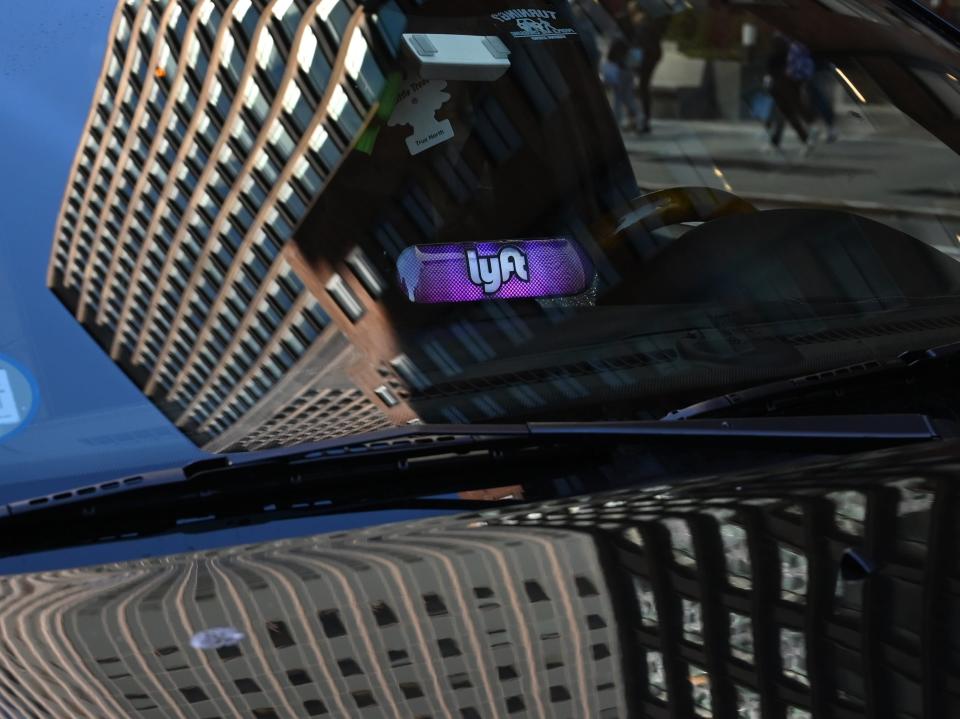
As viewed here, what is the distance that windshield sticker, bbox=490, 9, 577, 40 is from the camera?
2254 mm

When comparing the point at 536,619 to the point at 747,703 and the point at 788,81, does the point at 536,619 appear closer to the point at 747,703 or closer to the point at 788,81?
the point at 747,703

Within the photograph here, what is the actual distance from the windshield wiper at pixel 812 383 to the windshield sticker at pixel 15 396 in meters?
0.90

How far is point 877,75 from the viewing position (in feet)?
8.32

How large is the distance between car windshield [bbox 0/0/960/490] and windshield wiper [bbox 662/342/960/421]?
0.11 ft

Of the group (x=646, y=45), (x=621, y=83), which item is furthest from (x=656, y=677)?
(x=646, y=45)

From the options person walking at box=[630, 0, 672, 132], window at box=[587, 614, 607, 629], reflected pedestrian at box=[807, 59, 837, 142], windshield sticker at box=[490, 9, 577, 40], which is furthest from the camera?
person walking at box=[630, 0, 672, 132]

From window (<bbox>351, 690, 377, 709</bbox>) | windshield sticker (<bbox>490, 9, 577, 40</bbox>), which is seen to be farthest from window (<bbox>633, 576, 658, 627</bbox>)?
windshield sticker (<bbox>490, 9, 577, 40</bbox>)

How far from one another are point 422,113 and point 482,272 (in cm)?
40

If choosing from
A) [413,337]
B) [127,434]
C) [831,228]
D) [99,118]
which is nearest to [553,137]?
[831,228]

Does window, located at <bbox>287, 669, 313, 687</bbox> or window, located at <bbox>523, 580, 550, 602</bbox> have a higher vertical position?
window, located at <bbox>287, 669, 313, 687</bbox>

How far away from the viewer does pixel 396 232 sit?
1901 millimetres

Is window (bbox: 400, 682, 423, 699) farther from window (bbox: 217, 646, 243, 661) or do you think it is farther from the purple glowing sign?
→ the purple glowing sign

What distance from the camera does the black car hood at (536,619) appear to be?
3.74ft

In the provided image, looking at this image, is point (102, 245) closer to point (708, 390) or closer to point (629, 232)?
point (708, 390)
